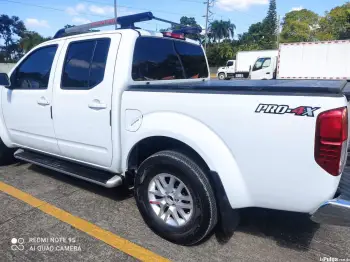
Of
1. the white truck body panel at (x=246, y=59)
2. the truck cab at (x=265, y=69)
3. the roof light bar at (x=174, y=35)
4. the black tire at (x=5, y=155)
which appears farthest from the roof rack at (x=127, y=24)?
the white truck body panel at (x=246, y=59)

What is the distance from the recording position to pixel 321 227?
3.04 metres

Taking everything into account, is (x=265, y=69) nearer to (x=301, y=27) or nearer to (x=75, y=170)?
(x=75, y=170)

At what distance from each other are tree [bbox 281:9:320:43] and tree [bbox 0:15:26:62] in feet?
182

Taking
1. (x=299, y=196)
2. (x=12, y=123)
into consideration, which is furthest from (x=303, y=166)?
(x=12, y=123)

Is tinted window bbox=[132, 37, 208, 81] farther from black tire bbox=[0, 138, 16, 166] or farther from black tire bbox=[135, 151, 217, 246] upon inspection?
black tire bbox=[0, 138, 16, 166]

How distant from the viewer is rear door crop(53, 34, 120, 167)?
314 centimetres

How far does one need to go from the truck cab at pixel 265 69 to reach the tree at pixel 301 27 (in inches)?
1916

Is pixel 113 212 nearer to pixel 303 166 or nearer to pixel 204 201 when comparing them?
pixel 204 201

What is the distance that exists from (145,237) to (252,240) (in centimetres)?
98

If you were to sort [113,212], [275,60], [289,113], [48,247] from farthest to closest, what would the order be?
1. [275,60]
2. [113,212]
3. [48,247]
4. [289,113]

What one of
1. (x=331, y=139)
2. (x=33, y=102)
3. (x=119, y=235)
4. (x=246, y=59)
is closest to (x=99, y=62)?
(x=33, y=102)

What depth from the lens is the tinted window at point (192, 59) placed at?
3.96 metres

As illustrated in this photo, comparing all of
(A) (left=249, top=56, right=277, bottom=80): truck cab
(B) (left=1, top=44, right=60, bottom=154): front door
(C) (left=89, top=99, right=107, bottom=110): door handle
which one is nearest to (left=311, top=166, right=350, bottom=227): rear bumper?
(C) (left=89, top=99, right=107, bottom=110): door handle

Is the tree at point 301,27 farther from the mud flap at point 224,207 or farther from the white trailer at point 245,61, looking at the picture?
the mud flap at point 224,207
